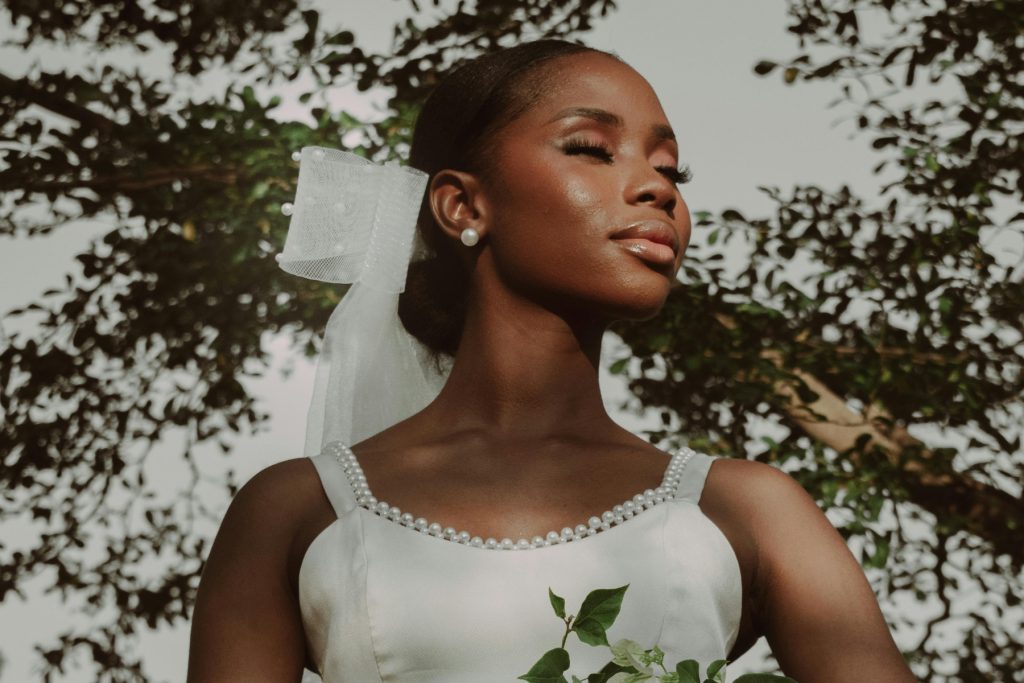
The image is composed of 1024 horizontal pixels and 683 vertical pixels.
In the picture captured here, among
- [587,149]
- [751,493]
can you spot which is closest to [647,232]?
[587,149]

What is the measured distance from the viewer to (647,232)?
2279 mm

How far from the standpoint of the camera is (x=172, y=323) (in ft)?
16.3

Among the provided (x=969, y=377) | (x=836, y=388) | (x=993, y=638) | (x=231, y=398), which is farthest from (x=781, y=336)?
(x=231, y=398)

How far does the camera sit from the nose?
7.57ft

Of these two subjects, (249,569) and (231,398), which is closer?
(249,569)

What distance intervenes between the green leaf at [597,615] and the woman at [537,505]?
1.53ft

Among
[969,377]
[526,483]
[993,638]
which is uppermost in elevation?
[526,483]

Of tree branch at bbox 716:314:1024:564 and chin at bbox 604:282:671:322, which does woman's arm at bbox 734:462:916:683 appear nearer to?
chin at bbox 604:282:671:322

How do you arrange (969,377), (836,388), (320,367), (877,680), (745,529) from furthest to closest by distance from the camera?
1. (836,388)
2. (969,377)
3. (320,367)
4. (745,529)
5. (877,680)

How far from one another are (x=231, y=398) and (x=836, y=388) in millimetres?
2162

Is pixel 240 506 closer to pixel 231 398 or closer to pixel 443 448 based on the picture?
pixel 443 448

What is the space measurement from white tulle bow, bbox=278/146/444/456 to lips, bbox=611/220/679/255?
1.80 ft

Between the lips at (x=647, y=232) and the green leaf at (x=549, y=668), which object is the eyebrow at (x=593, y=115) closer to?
the lips at (x=647, y=232)

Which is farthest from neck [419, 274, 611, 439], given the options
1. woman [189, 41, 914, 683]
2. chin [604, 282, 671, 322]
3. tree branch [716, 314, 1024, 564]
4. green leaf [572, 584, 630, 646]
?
tree branch [716, 314, 1024, 564]
